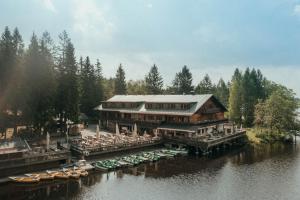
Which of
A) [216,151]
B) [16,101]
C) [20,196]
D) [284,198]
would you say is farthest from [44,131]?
[284,198]

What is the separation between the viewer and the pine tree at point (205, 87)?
106 m

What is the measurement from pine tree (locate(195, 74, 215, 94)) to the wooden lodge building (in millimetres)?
40626

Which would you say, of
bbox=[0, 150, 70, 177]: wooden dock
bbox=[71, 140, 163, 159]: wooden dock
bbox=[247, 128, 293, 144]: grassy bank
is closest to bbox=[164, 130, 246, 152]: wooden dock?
bbox=[71, 140, 163, 159]: wooden dock

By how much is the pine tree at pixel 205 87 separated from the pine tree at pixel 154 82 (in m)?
14.3

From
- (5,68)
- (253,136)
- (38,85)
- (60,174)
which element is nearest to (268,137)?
(253,136)

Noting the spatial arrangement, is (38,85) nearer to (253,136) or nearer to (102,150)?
(102,150)

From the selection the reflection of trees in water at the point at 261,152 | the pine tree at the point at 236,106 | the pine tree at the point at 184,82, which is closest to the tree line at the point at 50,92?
the pine tree at the point at 236,106

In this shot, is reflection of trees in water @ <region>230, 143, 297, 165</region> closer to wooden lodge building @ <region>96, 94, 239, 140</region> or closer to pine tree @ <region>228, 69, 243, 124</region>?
wooden lodge building @ <region>96, 94, 239, 140</region>

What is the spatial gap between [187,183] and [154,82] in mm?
74648

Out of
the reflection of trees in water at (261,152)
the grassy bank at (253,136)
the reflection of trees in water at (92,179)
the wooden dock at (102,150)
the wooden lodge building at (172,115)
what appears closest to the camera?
the reflection of trees in water at (92,179)

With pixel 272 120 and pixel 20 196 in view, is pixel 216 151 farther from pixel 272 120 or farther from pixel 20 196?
pixel 20 196

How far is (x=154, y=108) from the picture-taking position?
62094 mm

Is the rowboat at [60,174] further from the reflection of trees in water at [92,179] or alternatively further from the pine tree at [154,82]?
the pine tree at [154,82]

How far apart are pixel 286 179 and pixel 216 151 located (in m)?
18.3
